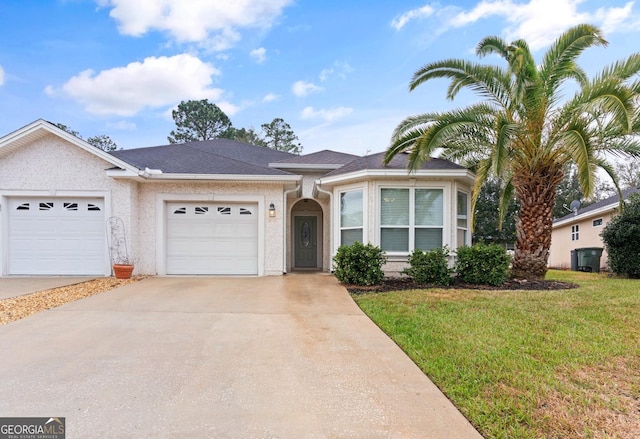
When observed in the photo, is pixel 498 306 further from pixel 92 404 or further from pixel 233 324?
pixel 92 404

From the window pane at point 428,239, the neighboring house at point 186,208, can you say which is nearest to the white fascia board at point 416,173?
the neighboring house at point 186,208

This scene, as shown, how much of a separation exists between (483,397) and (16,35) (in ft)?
52.4

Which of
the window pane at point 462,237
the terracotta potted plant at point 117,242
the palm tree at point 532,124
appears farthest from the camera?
the window pane at point 462,237

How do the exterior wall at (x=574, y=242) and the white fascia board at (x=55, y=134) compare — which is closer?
the white fascia board at (x=55, y=134)

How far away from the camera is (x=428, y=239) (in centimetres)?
962

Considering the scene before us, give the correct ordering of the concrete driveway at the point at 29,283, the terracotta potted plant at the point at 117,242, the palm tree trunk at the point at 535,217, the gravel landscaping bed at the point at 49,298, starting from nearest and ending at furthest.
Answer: the gravel landscaping bed at the point at 49,298 → the concrete driveway at the point at 29,283 → the palm tree trunk at the point at 535,217 → the terracotta potted plant at the point at 117,242

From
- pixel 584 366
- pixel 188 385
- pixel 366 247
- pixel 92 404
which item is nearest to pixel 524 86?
pixel 366 247

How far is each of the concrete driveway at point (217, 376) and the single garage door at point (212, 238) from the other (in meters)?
4.22

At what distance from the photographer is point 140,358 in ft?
12.7

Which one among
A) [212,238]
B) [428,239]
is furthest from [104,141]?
[428,239]

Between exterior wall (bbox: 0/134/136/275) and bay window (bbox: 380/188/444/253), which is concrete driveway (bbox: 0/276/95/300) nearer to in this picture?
exterior wall (bbox: 0/134/136/275)

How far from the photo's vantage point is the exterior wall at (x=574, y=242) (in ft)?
49.2

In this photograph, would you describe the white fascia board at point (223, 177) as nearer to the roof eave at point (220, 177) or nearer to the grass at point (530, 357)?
the roof eave at point (220, 177)

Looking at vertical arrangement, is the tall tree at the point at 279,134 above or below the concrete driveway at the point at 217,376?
above
